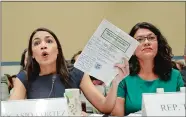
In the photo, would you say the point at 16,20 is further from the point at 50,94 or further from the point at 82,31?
the point at 50,94

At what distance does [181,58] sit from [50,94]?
8.08 feet

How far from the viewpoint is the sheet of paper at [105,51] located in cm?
127

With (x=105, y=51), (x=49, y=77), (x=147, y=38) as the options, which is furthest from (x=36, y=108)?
(x=147, y=38)

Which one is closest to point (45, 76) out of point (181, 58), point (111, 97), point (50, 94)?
point (50, 94)

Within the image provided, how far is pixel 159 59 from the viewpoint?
1.68 meters

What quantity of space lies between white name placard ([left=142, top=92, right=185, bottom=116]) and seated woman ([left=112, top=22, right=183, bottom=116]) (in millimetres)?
509

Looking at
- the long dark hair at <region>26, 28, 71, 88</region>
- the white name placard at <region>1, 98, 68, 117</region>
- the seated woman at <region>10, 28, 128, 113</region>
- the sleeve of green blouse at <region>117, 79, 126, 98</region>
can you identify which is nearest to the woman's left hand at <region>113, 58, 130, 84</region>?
the seated woman at <region>10, 28, 128, 113</region>

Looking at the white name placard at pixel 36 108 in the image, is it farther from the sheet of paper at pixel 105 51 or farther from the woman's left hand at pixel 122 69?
the woman's left hand at pixel 122 69

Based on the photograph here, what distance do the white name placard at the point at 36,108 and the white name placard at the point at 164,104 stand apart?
11.8 inches

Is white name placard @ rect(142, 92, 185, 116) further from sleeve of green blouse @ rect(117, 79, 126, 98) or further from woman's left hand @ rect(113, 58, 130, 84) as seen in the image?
sleeve of green blouse @ rect(117, 79, 126, 98)

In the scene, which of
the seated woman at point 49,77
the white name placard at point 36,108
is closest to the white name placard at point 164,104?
the white name placard at point 36,108

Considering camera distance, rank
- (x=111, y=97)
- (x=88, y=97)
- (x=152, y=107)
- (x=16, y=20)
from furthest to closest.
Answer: (x=16, y=20) < (x=88, y=97) < (x=111, y=97) < (x=152, y=107)

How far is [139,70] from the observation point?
1659 millimetres

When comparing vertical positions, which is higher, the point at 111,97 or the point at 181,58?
the point at 181,58
